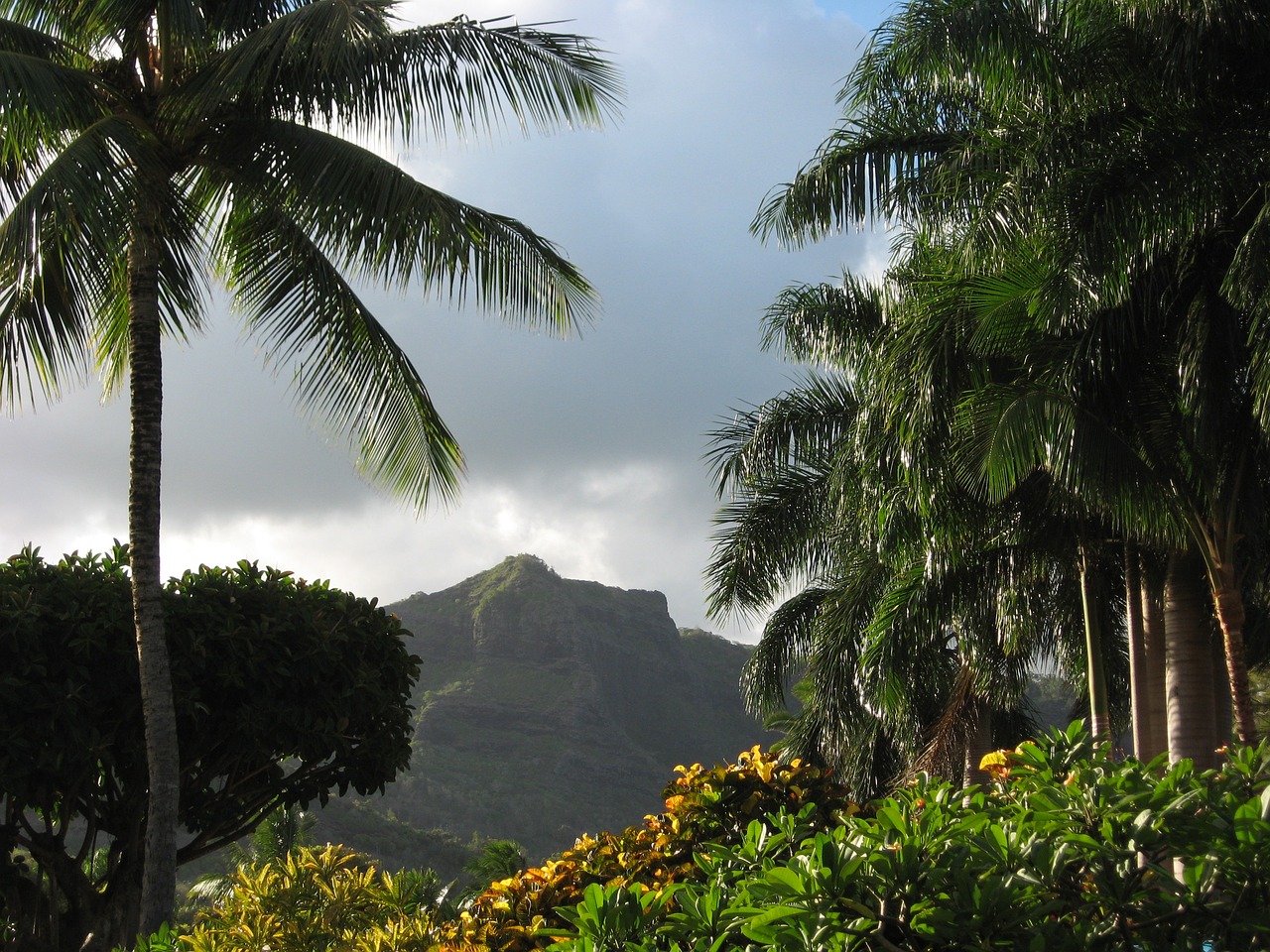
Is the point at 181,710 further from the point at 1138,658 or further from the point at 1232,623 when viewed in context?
the point at 1138,658

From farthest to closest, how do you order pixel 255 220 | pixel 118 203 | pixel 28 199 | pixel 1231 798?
pixel 255 220, pixel 118 203, pixel 28 199, pixel 1231 798

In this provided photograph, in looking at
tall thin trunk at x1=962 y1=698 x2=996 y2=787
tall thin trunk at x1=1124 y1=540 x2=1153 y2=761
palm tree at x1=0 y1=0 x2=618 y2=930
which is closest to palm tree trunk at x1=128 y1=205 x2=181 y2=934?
palm tree at x1=0 y1=0 x2=618 y2=930

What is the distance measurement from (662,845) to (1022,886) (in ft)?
11.3

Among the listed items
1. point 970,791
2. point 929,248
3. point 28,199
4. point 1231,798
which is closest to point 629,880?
point 970,791

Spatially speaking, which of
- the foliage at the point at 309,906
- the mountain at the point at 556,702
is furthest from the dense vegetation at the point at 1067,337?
the mountain at the point at 556,702

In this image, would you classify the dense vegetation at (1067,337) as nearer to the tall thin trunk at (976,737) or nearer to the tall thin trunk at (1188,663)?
the tall thin trunk at (1188,663)

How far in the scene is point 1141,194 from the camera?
8383 mm

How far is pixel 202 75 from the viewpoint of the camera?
8.45 m

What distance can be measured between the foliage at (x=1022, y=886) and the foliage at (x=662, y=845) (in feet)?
8.33

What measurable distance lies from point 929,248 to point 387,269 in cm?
540

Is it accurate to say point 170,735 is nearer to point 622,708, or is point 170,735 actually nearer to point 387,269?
point 387,269

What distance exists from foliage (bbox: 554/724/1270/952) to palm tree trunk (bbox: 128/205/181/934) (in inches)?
215

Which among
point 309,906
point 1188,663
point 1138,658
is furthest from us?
point 1138,658

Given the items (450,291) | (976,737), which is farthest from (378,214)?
(976,737)
